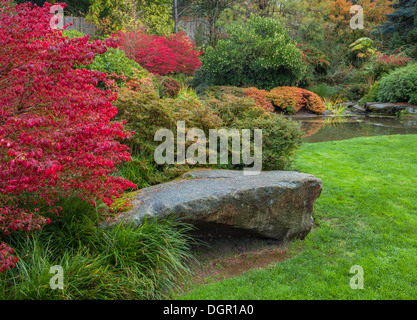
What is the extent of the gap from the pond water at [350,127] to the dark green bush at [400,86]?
1678 mm

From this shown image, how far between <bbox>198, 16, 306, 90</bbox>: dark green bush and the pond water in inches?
104

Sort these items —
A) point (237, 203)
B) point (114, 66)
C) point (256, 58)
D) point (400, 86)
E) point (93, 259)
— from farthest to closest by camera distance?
point (256, 58) < point (400, 86) < point (114, 66) < point (237, 203) < point (93, 259)

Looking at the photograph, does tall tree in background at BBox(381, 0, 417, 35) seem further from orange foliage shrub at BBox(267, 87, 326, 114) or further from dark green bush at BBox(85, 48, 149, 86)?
dark green bush at BBox(85, 48, 149, 86)

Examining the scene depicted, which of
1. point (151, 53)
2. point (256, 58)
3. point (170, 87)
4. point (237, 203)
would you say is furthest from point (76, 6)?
point (237, 203)

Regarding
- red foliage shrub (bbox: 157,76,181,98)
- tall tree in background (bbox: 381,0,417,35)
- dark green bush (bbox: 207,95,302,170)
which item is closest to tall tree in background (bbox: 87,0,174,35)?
red foliage shrub (bbox: 157,76,181,98)

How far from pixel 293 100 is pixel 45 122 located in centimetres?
1337

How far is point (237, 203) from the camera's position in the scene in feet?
12.1

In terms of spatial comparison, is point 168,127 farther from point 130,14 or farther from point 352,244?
point 130,14

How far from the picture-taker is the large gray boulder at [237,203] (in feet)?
11.5

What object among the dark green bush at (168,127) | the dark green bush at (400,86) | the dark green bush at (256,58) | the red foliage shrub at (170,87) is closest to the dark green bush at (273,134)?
the dark green bush at (168,127)

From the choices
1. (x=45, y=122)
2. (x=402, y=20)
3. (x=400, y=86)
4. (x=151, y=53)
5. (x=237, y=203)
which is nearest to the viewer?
(x=45, y=122)

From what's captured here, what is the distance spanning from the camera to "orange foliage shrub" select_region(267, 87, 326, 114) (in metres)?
14.7

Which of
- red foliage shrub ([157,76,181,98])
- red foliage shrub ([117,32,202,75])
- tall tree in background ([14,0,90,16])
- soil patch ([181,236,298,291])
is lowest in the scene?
soil patch ([181,236,298,291])

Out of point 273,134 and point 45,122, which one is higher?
point 45,122
